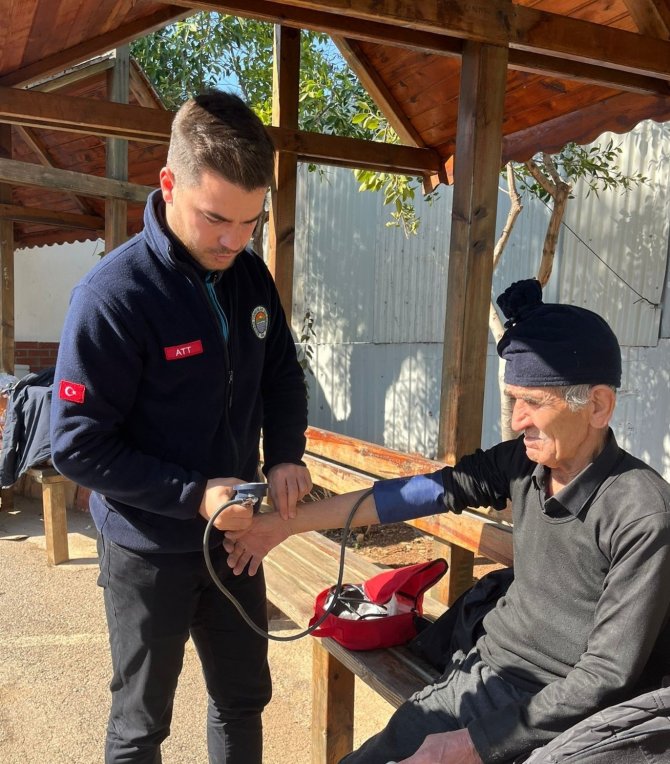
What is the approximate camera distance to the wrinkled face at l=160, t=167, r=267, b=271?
1.60 meters

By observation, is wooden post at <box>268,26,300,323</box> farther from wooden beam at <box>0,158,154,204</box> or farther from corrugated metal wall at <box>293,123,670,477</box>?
corrugated metal wall at <box>293,123,670,477</box>

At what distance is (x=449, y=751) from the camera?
159 centimetres

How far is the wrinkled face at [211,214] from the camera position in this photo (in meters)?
1.60

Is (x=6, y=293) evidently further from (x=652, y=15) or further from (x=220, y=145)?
(x=220, y=145)

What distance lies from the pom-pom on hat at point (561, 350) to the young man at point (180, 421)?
679 mm

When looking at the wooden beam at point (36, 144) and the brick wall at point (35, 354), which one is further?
the brick wall at point (35, 354)

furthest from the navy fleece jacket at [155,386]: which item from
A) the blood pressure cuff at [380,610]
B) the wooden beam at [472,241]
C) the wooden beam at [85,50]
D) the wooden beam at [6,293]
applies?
the wooden beam at [6,293]

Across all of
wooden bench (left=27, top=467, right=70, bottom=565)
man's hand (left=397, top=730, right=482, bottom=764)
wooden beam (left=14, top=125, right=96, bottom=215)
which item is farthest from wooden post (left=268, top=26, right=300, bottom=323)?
wooden beam (left=14, top=125, right=96, bottom=215)

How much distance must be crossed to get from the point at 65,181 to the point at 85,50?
1.15 meters

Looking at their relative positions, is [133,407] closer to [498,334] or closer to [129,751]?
[129,751]

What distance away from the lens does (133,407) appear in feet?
5.83

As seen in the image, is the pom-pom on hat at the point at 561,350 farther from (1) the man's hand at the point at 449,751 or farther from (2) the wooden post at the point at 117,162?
(2) the wooden post at the point at 117,162

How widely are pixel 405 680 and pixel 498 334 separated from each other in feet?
14.2

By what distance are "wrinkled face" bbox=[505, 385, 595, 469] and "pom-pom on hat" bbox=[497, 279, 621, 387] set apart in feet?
0.12
